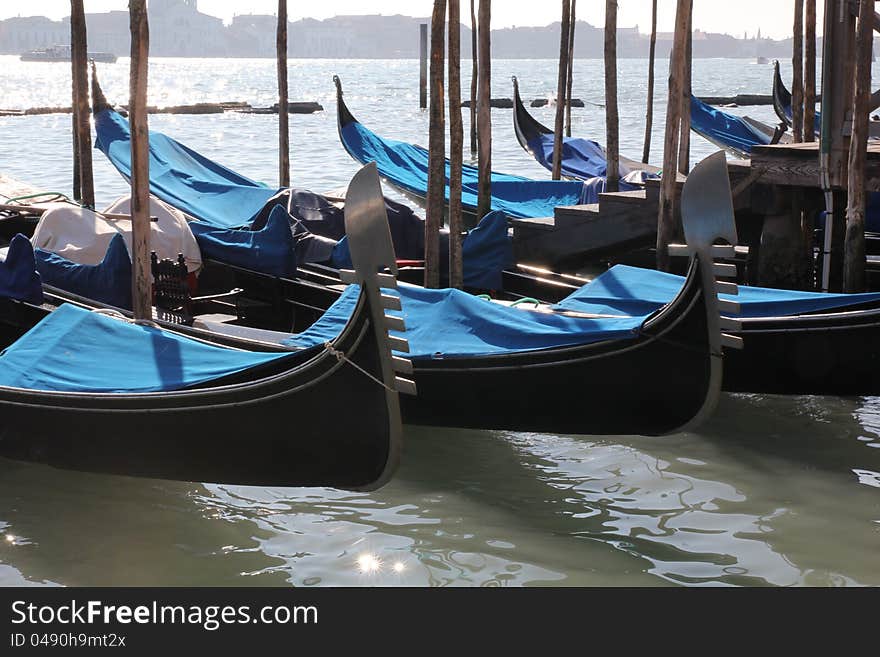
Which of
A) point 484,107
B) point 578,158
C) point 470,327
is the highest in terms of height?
point 484,107

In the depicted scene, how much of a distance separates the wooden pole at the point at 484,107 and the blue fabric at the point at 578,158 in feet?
10.5

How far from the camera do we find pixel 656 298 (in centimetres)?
534

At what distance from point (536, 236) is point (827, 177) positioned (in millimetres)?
1731

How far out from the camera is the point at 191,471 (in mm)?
4371

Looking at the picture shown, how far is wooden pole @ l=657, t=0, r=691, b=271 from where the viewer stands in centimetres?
617

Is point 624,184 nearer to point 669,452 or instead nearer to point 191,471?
point 669,452

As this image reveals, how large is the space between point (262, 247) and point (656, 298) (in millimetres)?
2223

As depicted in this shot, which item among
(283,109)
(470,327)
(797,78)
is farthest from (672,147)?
(283,109)

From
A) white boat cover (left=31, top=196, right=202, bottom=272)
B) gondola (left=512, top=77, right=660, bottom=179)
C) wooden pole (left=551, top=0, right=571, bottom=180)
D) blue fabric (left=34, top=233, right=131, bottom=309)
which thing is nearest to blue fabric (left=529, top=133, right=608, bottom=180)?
gondola (left=512, top=77, right=660, bottom=179)

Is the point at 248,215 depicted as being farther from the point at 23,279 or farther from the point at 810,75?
the point at 810,75

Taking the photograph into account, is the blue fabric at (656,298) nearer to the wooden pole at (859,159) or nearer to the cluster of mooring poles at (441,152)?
the wooden pole at (859,159)

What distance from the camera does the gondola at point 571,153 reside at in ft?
36.5
